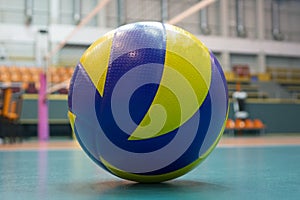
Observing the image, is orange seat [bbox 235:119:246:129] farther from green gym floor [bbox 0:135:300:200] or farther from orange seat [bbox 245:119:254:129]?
green gym floor [bbox 0:135:300:200]

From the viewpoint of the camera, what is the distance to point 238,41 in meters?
21.5

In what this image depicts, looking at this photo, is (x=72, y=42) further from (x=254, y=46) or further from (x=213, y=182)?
(x=213, y=182)

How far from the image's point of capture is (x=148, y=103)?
207 centimetres

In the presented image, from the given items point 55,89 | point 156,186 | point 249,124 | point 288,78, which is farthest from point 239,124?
point 156,186

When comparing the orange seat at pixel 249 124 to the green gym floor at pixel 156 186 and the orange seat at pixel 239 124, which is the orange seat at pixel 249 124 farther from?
the green gym floor at pixel 156 186

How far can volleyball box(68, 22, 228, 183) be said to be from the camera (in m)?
2.09

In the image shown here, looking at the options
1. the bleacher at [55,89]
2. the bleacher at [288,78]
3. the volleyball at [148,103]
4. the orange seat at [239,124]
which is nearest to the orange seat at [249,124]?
the bleacher at [55,89]

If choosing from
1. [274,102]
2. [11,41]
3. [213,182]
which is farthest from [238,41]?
[213,182]

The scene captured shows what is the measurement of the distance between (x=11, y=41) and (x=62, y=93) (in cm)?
429

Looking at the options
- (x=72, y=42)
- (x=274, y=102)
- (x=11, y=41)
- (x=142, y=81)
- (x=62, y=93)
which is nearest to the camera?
(x=142, y=81)

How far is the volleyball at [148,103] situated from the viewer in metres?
2.09

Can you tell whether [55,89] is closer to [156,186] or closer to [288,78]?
[156,186]

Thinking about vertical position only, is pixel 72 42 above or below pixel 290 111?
above

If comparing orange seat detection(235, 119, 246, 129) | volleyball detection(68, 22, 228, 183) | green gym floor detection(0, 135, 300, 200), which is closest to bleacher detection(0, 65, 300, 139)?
orange seat detection(235, 119, 246, 129)
